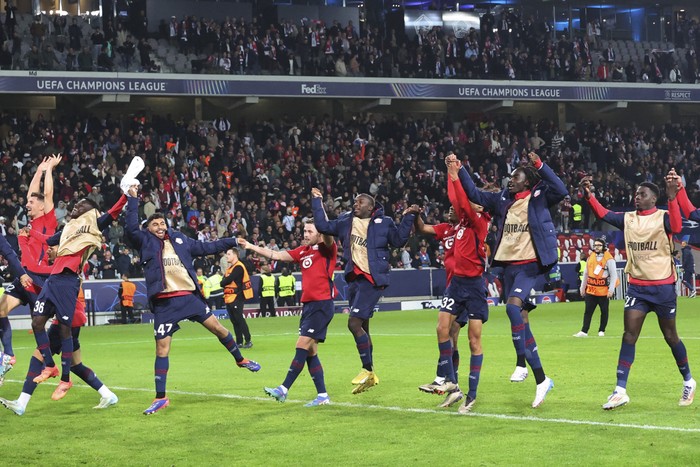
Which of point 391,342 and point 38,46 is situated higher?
point 38,46

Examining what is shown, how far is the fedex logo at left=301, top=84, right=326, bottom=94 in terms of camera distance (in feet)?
156

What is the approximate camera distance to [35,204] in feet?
49.3

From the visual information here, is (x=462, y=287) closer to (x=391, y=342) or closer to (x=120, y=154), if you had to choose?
(x=391, y=342)

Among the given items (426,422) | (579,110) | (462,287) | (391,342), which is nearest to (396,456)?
(426,422)

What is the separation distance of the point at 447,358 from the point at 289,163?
109 feet

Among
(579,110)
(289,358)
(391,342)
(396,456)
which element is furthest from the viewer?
(579,110)

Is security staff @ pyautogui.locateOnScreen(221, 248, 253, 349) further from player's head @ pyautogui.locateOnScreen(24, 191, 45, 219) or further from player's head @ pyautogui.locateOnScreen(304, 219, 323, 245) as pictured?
player's head @ pyautogui.locateOnScreen(304, 219, 323, 245)

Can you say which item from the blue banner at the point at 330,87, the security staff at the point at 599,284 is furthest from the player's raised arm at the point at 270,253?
the blue banner at the point at 330,87

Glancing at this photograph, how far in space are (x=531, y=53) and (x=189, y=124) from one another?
56.2 ft

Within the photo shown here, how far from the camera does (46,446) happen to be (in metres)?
10.7

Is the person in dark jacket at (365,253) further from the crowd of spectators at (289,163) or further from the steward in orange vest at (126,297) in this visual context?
the steward in orange vest at (126,297)

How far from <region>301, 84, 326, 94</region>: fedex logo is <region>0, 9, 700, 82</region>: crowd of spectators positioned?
0.72 m

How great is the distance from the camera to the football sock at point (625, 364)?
38.1 feet

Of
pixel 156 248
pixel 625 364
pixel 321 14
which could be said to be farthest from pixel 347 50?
pixel 625 364
